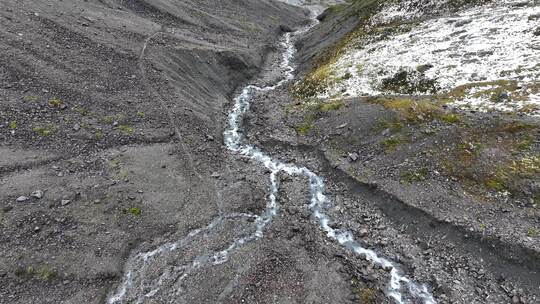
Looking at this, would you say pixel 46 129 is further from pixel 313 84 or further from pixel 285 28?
pixel 285 28

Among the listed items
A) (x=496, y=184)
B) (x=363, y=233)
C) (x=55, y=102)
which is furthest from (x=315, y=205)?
(x=55, y=102)

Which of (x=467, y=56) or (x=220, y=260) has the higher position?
(x=467, y=56)

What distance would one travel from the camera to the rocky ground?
88.8 ft

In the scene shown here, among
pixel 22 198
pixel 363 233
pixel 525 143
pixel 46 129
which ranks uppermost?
pixel 525 143

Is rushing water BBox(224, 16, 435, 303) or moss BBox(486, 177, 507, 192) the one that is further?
moss BBox(486, 177, 507, 192)

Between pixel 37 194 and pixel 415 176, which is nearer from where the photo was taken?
pixel 37 194

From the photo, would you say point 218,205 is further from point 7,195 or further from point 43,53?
point 43,53

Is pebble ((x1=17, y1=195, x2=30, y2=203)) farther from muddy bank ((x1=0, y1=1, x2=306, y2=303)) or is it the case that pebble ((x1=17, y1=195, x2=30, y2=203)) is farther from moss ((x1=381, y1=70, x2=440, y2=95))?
moss ((x1=381, y1=70, x2=440, y2=95))

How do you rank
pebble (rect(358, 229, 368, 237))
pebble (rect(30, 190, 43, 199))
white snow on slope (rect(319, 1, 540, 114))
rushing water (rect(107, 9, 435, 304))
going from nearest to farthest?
rushing water (rect(107, 9, 435, 304))
pebble (rect(30, 190, 43, 199))
pebble (rect(358, 229, 368, 237))
white snow on slope (rect(319, 1, 540, 114))

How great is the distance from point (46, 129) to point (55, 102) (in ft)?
15.0

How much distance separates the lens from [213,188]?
36.8 m

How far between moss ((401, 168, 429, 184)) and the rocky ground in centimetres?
14

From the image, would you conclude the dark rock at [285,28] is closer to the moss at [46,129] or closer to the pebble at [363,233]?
the moss at [46,129]

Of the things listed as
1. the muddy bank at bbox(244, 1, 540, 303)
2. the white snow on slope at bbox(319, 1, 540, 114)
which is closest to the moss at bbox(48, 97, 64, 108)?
the muddy bank at bbox(244, 1, 540, 303)
